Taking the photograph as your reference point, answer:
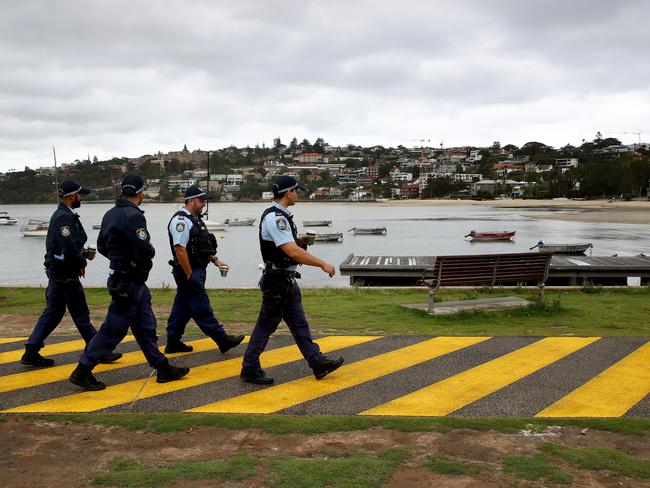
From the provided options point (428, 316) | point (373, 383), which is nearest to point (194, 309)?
point (373, 383)

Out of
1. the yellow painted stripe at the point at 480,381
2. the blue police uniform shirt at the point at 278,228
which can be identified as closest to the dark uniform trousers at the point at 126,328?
the blue police uniform shirt at the point at 278,228

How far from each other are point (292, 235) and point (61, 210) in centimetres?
229

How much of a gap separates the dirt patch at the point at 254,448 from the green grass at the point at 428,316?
3567mm

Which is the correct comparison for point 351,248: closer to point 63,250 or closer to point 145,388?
point 63,250

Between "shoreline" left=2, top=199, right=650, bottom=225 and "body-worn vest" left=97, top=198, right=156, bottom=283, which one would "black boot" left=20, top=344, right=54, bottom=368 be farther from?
"shoreline" left=2, top=199, right=650, bottom=225

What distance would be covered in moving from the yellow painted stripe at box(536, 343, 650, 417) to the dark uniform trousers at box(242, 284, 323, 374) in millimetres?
2073

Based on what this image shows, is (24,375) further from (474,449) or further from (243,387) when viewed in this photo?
(474,449)

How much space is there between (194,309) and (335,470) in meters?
3.30

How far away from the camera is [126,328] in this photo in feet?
18.6

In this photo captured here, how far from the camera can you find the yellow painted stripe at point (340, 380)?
5113 mm

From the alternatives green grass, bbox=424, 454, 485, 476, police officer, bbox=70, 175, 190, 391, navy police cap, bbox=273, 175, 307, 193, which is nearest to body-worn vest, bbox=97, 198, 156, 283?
police officer, bbox=70, 175, 190, 391

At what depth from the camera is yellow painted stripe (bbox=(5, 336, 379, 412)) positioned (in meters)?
5.14

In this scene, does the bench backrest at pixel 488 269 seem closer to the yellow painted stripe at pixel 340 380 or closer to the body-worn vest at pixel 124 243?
the yellow painted stripe at pixel 340 380

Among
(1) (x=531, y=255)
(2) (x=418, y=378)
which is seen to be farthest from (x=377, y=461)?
(1) (x=531, y=255)
